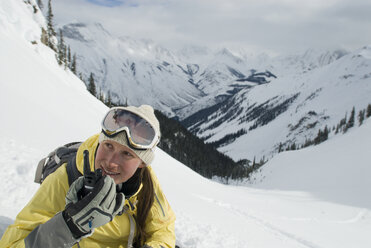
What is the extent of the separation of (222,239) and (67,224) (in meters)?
6.60

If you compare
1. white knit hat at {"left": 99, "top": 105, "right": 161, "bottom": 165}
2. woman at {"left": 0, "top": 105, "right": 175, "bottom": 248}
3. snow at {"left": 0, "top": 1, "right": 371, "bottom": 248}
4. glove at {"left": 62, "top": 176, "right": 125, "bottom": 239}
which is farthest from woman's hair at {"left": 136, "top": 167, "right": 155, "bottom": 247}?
snow at {"left": 0, "top": 1, "right": 371, "bottom": 248}

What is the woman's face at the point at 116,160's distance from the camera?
2889mm

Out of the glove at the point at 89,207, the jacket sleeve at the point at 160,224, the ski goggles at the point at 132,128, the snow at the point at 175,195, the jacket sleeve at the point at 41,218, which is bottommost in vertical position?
the snow at the point at 175,195

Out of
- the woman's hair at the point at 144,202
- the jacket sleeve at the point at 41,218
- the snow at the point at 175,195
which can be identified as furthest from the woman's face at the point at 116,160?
the snow at the point at 175,195

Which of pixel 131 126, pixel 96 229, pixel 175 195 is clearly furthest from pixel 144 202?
pixel 175 195

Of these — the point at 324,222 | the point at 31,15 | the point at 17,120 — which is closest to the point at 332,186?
the point at 324,222

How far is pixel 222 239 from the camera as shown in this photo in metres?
7.87

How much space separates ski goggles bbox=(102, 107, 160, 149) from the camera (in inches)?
127

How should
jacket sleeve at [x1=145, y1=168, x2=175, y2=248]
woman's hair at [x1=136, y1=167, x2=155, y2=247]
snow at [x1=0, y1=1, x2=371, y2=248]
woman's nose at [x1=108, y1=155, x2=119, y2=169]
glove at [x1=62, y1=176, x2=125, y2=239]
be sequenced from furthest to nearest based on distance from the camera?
snow at [x1=0, y1=1, x2=371, y2=248]
woman's hair at [x1=136, y1=167, x2=155, y2=247]
jacket sleeve at [x1=145, y1=168, x2=175, y2=248]
woman's nose at [x1=108, y1=155, x2=119, y2=169]
glove at [x1=62, y1=176, x2=125, y2=239]

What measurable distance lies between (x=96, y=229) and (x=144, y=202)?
0.81 metres

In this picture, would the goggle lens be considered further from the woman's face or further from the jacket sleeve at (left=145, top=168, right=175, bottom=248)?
the jacket sleeve at (left=145, top=168, right=175, bottom=248)

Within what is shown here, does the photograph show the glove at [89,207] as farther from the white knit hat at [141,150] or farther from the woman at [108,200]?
the white knit hat at [141,150]

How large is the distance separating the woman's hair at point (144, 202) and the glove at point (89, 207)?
1355mm

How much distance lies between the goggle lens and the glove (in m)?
0.93
